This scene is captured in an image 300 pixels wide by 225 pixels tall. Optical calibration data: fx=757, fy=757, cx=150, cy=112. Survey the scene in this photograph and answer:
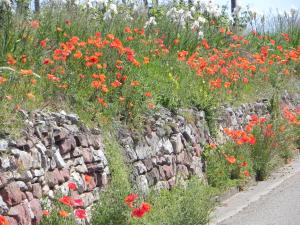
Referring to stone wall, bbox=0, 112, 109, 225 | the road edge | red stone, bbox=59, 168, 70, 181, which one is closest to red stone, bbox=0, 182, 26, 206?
stone wall, bbox=0, 112, 109, 225

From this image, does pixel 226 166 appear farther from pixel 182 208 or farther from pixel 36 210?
pixel 36 210

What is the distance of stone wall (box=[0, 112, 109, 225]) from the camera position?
7043mm

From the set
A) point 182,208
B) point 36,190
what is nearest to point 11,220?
point 36,190

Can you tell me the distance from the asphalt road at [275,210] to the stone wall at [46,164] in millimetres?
1954

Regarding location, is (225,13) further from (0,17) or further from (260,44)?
(0,17)

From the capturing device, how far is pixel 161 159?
1004 centimetres

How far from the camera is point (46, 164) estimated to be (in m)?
7.71

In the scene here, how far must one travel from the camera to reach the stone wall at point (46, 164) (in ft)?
23.1

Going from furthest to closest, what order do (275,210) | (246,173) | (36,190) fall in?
1. (246,173)
2. (275,210)
3. (36,190)

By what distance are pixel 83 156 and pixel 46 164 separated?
0.80 m

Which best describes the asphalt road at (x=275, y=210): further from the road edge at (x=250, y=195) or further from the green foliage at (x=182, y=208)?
the green foliage at (x=182, y=208)

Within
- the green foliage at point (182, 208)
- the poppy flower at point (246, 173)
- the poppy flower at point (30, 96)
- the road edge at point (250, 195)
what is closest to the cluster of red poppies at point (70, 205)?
the green foliage at point (182, 208)

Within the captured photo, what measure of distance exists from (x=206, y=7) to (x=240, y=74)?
4371 millimetres

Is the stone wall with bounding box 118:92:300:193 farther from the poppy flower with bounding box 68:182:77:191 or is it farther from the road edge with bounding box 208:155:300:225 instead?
the poppy flower with bounding box 68:182:77:191
